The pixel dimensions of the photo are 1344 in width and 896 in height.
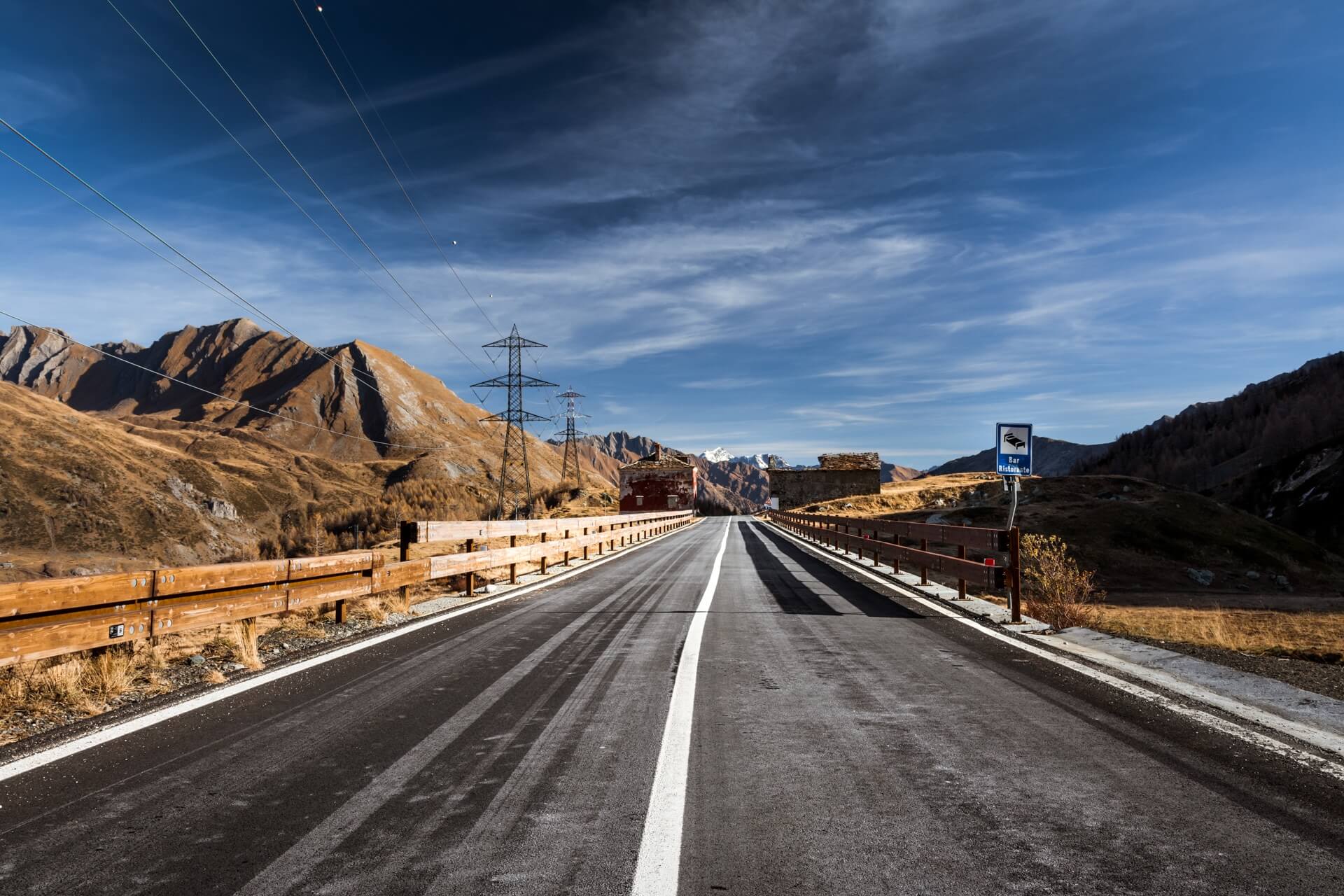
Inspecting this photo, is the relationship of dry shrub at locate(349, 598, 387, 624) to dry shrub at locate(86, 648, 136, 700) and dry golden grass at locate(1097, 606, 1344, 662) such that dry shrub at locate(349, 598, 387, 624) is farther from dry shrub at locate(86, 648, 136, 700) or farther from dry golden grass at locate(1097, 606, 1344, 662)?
dry golden grass at locate(1097, 606, 1344, 662)

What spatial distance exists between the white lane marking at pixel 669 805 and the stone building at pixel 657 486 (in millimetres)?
81505

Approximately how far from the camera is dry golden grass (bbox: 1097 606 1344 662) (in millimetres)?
8270

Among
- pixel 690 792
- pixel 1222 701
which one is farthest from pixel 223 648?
pixel 1222 701

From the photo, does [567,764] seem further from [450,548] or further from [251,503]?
[251,503]

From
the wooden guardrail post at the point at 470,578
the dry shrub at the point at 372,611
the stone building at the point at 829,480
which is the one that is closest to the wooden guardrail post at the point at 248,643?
the dry shrub at the point at 372,611

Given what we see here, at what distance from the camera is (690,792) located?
10.2ft

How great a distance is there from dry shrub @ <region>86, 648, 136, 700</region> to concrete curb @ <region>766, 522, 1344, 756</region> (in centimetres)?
756

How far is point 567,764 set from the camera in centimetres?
345

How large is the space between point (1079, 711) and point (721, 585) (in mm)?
8183

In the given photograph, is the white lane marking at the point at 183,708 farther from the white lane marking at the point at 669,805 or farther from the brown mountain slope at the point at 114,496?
the brown mountain slope at the point at 114,496

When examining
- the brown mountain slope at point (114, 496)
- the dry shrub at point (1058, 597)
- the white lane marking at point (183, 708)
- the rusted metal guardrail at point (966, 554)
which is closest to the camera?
the white lane marking at point (183, 708)

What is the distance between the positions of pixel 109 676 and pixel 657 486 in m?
82.4

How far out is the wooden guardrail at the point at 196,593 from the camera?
15.6ft

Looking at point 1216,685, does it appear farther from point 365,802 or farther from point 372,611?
point 372,611
